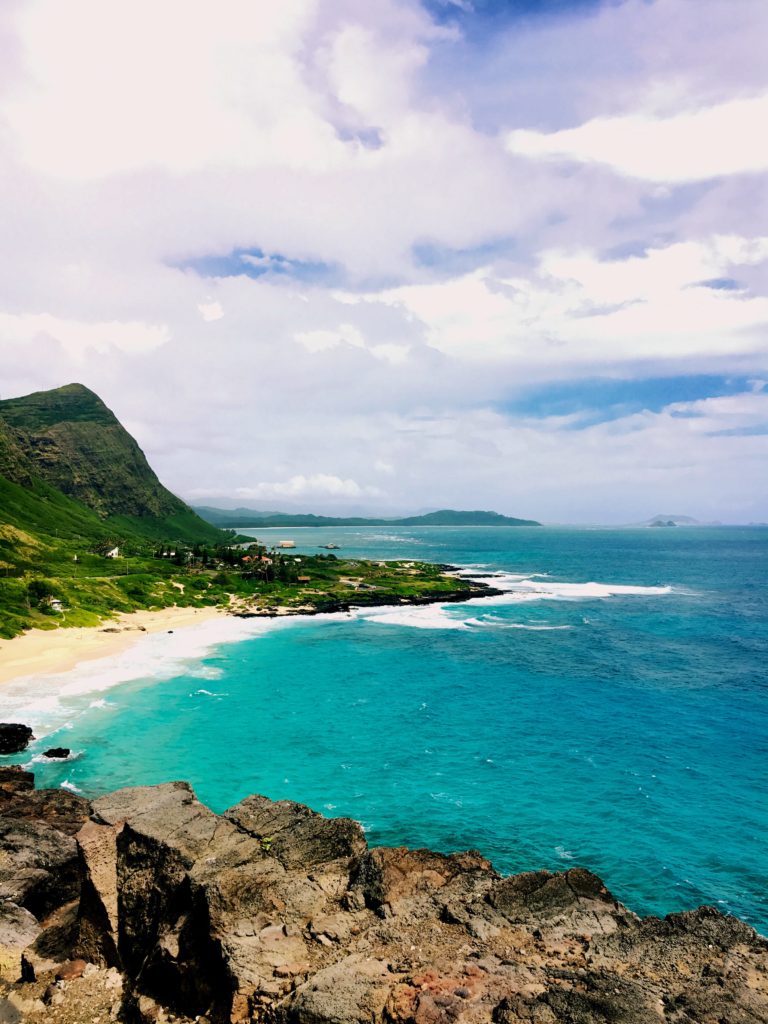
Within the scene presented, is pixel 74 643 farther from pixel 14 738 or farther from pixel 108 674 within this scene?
pixel 14 738

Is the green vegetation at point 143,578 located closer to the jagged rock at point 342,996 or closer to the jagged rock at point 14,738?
the jagged rock at point 14,738

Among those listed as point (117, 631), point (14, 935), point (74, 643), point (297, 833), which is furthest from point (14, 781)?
point (117, 631)

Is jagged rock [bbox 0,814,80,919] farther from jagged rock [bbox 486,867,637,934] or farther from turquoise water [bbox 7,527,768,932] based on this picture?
jagged rock [bbox 486,867,637,934]

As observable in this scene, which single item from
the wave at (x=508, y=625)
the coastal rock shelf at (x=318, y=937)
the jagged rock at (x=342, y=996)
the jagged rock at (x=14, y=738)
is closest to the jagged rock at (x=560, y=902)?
the coastal rock shelf at (x=318, y=937)

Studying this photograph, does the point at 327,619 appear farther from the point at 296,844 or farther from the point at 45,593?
the point at 296,844

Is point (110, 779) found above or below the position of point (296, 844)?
below

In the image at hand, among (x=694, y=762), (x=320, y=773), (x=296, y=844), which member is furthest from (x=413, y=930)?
(x=694, y=762)
